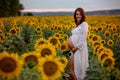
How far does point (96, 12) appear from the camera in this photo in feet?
169

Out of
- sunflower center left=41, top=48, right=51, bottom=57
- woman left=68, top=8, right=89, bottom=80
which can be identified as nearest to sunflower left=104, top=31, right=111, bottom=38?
woman left=68, top=8, right=89, bottom=80

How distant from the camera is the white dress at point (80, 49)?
6.87 m

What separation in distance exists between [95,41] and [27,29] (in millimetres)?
4762

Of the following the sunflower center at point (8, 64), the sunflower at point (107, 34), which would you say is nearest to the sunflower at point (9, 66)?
the sunflower center at point (8, 64)

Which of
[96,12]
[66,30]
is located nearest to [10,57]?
[66,30]

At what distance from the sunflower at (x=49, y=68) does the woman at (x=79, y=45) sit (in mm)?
2453

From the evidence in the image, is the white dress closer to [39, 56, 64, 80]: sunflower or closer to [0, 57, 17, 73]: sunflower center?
[39, 56, 64, 80]: sunflower

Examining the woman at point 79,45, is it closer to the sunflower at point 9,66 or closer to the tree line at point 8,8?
the sunflower at point 9,66

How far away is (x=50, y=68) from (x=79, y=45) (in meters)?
2.59

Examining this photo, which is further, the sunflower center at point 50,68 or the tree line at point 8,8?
the tree line at point 8,8

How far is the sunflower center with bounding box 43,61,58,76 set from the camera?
4352 millimetres

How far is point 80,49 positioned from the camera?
23.1 feet

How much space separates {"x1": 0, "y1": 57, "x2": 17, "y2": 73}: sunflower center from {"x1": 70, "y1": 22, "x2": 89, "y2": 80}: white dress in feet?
9.11

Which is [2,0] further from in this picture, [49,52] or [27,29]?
[49,52]
